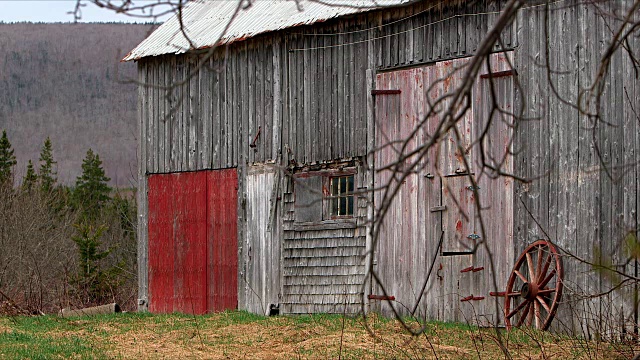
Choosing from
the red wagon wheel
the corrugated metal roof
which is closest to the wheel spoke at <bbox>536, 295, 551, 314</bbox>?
the red wagon wheel

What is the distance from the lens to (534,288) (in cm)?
1273

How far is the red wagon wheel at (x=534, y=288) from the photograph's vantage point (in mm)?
12578

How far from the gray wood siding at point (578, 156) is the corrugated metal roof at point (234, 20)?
9.95 ft

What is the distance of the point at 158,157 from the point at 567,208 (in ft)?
30.9

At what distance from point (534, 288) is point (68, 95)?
138 m

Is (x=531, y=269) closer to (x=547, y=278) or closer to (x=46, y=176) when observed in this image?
(x=547, y=278)

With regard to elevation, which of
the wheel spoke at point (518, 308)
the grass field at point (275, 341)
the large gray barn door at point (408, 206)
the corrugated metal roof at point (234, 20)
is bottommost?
the grass field at point (275, 341)

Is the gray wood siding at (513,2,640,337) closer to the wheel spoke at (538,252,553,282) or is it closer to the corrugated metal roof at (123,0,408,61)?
the wheel spoke at (538,252,553,282)

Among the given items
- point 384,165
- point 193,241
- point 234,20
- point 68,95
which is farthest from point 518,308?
point 68,95

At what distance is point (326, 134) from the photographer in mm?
16188

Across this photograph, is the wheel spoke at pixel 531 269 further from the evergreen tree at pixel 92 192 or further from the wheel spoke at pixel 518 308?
the evergreen tree at pixel 92 192

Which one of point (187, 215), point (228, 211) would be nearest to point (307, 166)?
point (228, 211)

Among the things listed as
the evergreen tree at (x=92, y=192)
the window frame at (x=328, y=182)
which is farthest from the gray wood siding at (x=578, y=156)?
the evergreen tree at (x=92, y=192)

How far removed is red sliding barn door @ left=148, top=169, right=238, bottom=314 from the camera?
1803 centimetres
